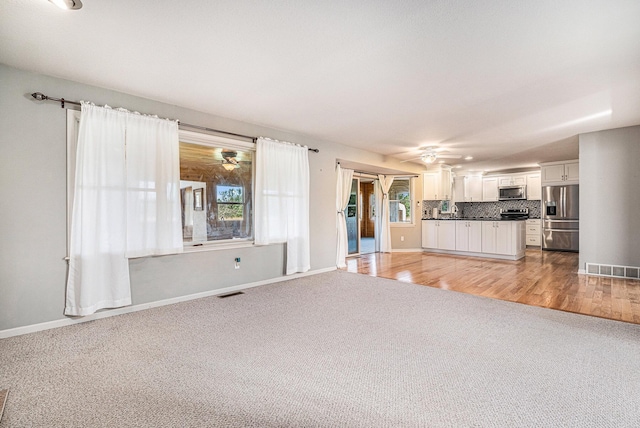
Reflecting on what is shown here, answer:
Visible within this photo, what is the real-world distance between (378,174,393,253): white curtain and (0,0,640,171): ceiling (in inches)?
159

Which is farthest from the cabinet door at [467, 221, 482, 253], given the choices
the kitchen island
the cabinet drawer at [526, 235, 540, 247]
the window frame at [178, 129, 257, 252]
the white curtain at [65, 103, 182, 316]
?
the white curtain at [65, 103, 182, 316]

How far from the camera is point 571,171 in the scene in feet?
25.1

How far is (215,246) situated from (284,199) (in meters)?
1.31

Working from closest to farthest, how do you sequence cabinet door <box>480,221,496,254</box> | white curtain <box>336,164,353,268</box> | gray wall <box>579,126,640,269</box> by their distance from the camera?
gray wall <box>579,126,640,269</box>
white curtain <box>336,164,353,268</box>
cabinet door <box>480,221,496,254</box>

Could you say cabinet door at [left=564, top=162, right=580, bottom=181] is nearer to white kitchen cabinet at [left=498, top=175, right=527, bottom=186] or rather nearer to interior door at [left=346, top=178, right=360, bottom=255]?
white kitchen cabinet at [left=498, top=175, right=527, bottom=186]

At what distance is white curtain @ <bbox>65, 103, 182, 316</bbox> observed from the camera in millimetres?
3062

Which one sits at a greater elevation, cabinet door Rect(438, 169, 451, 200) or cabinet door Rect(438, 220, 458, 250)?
cabinet door Rect(438, 169, 451, 200)

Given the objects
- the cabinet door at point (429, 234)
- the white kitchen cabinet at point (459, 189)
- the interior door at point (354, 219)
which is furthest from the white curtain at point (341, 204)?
the white kitchen cabinet at point (459, 189)

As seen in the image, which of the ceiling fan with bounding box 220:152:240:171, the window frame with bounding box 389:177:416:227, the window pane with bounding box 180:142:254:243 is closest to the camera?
the window pane with bounding box 180:142:254:243

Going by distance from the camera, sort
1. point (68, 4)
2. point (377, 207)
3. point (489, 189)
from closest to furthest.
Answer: point (68, 4) → point (377, 207) → point (489, 189)

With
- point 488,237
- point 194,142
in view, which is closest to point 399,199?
point 488,237

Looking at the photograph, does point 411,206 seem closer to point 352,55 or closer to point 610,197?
point 610,197

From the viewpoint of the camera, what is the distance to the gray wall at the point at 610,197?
15.5 ft

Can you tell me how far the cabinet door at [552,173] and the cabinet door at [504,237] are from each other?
87.6 inches
